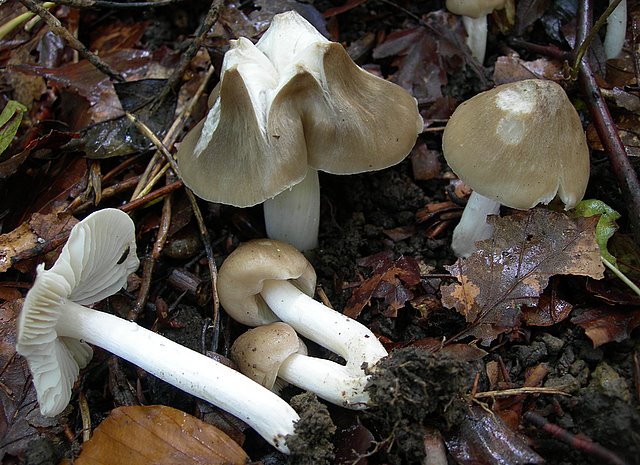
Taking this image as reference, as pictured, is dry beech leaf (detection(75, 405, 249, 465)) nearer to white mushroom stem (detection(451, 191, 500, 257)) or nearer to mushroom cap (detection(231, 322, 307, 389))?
mushroom cap (detection(231, 322, 307, 389))

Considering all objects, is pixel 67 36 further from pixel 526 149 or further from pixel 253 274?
pixel 526 149

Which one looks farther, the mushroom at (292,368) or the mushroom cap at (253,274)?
the mushroom cap at (253,274)

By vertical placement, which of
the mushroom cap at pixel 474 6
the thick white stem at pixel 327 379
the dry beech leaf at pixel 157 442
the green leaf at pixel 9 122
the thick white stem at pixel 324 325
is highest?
the mushroom cap at pixel 474 6

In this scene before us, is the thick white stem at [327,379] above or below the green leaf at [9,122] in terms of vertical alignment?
below

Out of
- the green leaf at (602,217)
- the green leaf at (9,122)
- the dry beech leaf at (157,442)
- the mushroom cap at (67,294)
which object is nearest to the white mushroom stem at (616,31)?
the green leaf at (602,217)

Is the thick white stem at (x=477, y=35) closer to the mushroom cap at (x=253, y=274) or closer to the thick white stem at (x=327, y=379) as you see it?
the mushroom cap at (x=253, y=274)

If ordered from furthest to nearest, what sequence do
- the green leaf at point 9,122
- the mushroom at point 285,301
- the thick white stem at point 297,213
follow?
the green leaf at point 9,122, the thick white stem at point 297,213, the mushroom at point 285,301

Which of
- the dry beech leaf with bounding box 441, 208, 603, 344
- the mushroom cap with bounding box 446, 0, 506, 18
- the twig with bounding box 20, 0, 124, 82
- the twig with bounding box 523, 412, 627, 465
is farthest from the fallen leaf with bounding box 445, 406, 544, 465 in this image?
the twig with bounding box 20, 0, 124, 82

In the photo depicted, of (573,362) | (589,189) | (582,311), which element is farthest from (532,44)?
(573,362)
